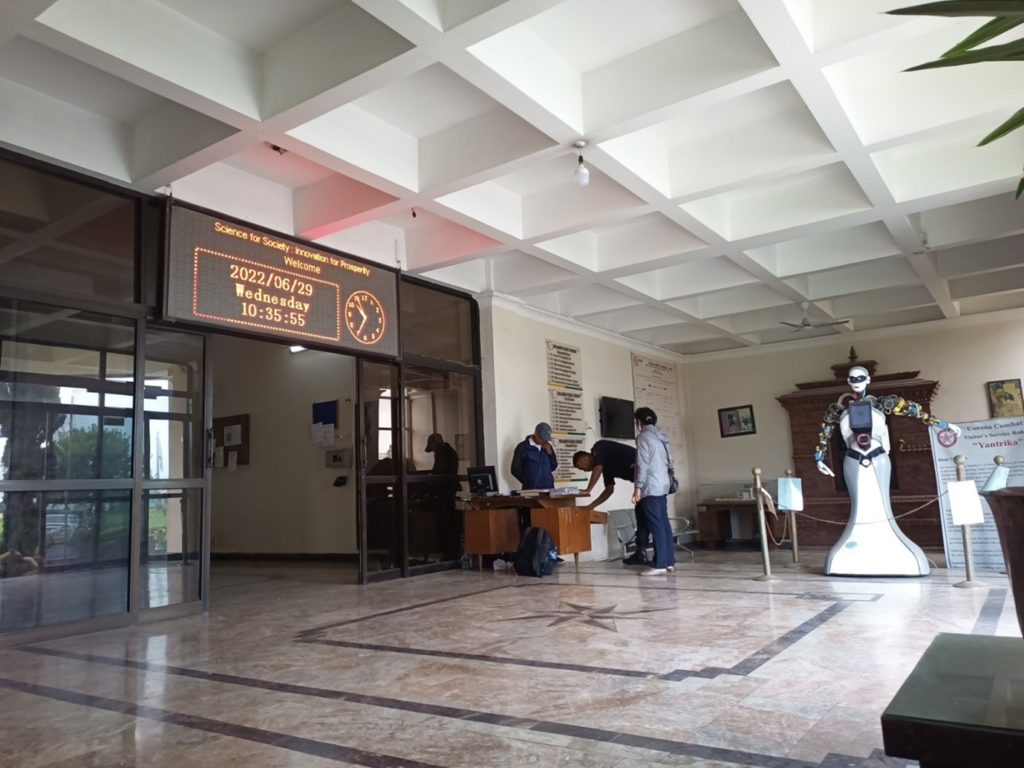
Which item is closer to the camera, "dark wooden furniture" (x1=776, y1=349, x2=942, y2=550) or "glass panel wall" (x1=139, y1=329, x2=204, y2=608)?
"glass panel wall" (x1=139, y1=329, x2=204, y2=608)

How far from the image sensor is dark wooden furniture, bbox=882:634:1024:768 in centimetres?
94

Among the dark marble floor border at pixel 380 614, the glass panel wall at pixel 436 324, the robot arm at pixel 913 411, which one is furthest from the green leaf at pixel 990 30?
the glass panel wall at pixel 436 324

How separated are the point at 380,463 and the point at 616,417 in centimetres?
392

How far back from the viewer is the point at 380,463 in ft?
22.6

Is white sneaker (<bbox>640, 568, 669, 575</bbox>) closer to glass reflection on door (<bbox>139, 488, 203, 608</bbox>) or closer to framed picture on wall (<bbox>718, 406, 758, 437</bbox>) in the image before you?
glass reflection on door (<bbox>139, 488, 203, 608</bbox>)

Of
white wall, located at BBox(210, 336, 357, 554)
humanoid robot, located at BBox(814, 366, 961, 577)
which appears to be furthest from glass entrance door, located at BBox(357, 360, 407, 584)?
humanoid robot, located at BBox(814, 366, 961, 577)

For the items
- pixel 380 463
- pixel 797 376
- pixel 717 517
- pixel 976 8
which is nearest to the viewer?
pixel 976 8

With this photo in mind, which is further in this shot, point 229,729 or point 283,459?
point 283,459

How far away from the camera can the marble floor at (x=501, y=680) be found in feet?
7.38

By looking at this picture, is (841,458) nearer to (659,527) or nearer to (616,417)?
(616,417)

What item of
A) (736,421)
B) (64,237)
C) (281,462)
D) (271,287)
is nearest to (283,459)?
(281,462)

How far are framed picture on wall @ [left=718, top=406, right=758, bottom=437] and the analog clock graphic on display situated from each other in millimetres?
6871

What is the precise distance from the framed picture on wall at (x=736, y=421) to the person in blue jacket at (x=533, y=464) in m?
4.95

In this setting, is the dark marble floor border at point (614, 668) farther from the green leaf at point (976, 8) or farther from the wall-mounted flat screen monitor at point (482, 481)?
the wall-mounted flat screen monitor at point (482, 481)
